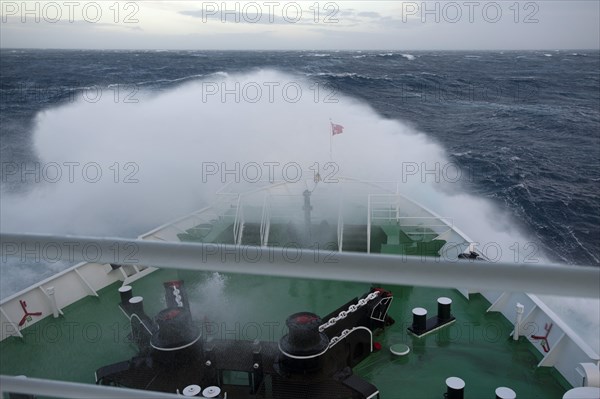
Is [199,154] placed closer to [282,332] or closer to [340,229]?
[340,229]

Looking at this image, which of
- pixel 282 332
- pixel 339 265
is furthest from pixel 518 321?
pixel 339 265

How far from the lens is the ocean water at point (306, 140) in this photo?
12.3 meters

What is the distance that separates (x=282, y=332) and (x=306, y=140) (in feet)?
41.8

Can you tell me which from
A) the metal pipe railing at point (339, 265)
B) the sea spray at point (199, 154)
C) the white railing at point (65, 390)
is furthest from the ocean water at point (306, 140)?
the metal pipe railing at point (339, 265)

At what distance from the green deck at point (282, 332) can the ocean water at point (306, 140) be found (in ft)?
14.3

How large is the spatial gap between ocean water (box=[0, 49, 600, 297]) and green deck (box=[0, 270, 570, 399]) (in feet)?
14.3

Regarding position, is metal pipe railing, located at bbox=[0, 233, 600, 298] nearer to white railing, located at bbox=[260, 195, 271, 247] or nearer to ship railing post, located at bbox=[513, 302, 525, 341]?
ship railing post, located at bbox=[513, 302, 525, 341]

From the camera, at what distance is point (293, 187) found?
22.0 ft

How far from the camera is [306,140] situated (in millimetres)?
16109

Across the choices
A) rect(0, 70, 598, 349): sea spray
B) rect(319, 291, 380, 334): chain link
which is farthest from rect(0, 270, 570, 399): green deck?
rect(0, 70, 598, 349): sea spray

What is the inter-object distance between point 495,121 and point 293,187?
13.5m

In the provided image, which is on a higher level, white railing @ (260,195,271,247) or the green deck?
white railing @ (260,195,271,247)

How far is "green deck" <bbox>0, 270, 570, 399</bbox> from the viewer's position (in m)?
3.19

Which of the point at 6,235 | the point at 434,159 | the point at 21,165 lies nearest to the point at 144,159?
the point at 21,165
